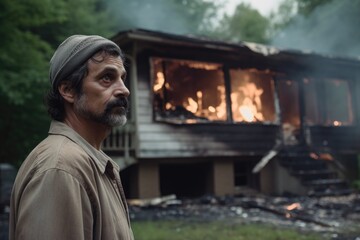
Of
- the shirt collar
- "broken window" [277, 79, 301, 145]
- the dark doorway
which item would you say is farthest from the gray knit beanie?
"broken window" [277, 79, 301, 145]

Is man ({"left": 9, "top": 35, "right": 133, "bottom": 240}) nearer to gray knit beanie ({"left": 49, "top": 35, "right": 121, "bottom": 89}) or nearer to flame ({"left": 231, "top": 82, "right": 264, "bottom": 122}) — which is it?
gray knit beanie ({"left": 49, "top": 35, "right": 121, "bottom": 89})

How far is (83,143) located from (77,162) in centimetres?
27

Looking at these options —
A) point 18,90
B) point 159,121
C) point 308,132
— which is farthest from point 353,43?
point 18,90

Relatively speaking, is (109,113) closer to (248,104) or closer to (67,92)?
(67,92)

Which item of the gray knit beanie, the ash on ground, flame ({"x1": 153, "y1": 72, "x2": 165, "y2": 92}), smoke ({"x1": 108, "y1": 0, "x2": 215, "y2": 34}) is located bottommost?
the ash on ground

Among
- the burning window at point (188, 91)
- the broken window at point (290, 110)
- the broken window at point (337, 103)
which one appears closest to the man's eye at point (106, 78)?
the burning window at point (188, 91)

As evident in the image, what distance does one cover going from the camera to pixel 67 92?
2066mm

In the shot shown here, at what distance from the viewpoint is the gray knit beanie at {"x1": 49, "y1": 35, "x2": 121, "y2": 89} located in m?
2.01

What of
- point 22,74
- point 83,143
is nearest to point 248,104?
point 22,74

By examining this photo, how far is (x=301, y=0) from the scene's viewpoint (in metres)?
34.2

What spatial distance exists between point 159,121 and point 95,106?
10.1 m

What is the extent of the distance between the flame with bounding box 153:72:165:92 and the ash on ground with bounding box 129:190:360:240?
3.52 metres

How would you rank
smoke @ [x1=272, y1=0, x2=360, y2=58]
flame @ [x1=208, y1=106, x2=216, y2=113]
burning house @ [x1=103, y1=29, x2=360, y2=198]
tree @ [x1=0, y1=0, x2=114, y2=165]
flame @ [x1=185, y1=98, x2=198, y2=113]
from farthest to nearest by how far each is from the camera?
smoke @ [x1=272, y1=0, x2=360, y2=58] → flame @ [x1=208, y1=106, x2=216, y2=113] → flame @ [x1=185, y1=98, x2=198, y2=113] → burning house @ [x1=103, y1=29, x2=360, y2=198] → tree @ [x1=0, y1=0, x2=114, y2=165]

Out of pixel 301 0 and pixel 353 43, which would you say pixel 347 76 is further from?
pixel 301 0
